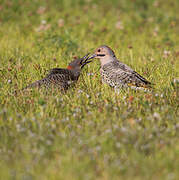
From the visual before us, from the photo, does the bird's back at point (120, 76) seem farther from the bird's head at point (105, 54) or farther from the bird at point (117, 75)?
the bird's head at point (105, 54)

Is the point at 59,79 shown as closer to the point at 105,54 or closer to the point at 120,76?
the point at 120,76

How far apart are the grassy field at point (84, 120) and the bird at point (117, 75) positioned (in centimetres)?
17

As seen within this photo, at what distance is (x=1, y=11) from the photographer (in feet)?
35.7

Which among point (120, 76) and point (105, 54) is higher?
point (105, 54)

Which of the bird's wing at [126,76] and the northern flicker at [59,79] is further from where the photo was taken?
the bird's wing at [126,76]

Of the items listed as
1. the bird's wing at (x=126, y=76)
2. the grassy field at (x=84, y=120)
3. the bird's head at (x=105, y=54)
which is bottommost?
the grassy field at (x=84, y=120)

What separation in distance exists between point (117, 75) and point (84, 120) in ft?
5.14

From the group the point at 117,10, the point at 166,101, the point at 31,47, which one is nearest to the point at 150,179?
the point at 166,101

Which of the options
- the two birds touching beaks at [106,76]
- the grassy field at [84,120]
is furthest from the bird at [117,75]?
the grassy field at [84,120]

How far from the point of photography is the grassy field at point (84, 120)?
3.52 meters

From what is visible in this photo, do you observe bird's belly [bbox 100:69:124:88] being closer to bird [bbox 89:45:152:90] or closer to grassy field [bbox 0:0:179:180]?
bird [bbox 89:45:152:90]

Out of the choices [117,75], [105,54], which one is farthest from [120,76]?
[105,54]

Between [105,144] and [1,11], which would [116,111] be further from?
[1,11]

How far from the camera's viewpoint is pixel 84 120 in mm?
4520
